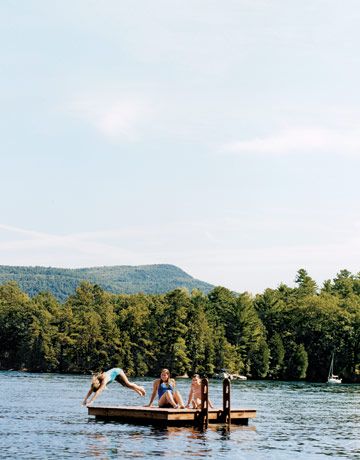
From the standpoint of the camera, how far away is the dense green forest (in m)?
149

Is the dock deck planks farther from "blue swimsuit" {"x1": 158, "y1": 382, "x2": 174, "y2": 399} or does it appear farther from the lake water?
"blue swimsuit" {"x1": 158, "y1": 382, "x2": 174, "y2": 399}

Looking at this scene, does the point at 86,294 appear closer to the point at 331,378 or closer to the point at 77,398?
the point at 331,378

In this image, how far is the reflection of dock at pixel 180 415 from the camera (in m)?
46.0

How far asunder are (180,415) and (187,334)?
342 ft

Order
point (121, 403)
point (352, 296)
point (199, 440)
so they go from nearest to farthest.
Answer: point (199, 440), point (121, 403), point (352, 296)

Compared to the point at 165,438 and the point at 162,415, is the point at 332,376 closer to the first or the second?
the point at 162,415

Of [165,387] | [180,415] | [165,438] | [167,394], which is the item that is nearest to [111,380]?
[165,387]

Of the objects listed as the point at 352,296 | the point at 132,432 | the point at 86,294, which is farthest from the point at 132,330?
the point at 132,432

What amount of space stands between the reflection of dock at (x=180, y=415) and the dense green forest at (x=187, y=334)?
317 ft

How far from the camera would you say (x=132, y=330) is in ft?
498

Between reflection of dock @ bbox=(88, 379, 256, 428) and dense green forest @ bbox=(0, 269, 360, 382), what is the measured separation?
96725mm

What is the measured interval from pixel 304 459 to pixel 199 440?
6.20 metres

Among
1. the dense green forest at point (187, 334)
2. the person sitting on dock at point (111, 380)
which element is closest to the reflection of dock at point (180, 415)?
the person sitting on dock at point (111, 380)

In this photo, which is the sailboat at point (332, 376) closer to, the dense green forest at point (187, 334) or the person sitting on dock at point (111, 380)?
the dense green forest at point (187, 334)
